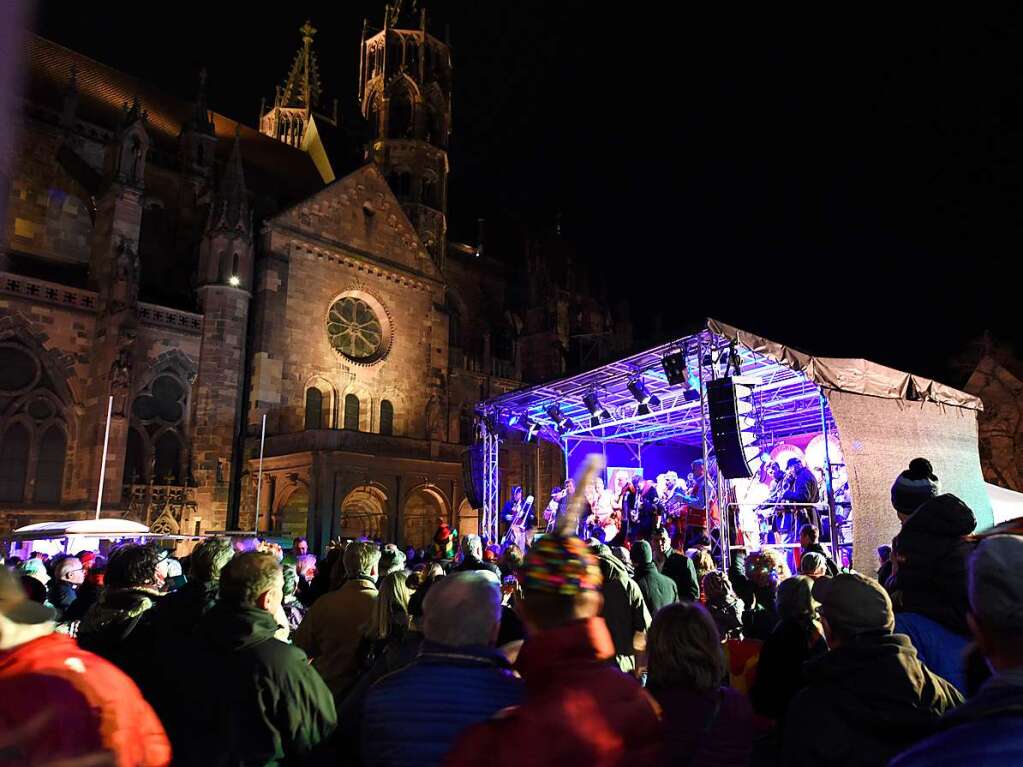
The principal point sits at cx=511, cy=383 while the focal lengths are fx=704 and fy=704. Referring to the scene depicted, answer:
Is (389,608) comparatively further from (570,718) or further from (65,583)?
(65,583)

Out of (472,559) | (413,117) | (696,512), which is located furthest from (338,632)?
(413,117)

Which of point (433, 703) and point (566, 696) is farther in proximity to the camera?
point (433, 703)

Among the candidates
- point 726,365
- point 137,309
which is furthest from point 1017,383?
point 137,309

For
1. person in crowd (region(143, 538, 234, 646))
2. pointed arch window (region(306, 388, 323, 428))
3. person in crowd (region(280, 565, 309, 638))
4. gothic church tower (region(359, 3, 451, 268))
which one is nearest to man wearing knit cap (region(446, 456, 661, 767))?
person in crowd (region(143, 538, 234, 646))

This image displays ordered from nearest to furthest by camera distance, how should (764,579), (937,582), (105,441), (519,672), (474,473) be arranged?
(519,672)
(937,582)
(764,579)
(474,473)
(105,441)

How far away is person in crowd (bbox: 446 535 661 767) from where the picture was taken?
1540 mm

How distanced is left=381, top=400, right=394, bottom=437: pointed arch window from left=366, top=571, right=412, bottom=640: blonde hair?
20451mm

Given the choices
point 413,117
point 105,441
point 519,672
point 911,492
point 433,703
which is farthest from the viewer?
point 413,117

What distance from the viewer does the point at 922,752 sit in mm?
1229

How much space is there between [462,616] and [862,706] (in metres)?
1.18

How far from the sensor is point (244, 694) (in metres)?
2.57

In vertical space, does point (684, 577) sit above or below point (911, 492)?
below

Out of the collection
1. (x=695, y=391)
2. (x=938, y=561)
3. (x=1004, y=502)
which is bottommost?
(x=938, y=561)

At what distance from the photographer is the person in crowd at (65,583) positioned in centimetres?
609
